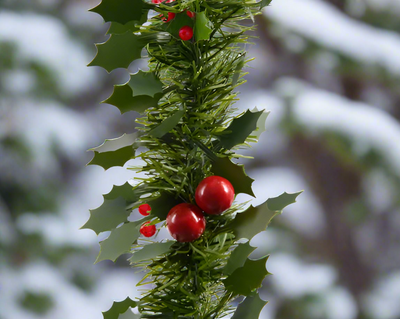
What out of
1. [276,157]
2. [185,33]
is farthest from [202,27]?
Result: [276,157]

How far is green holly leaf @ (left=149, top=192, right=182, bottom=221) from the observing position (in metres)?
0.31

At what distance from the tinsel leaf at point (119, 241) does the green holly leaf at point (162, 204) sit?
14 millimetres

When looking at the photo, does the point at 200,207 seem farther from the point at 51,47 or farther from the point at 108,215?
the point at 51,47

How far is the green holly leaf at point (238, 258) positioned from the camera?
280mm

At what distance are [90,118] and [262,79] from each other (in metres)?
0.37

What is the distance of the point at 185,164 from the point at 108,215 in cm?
8

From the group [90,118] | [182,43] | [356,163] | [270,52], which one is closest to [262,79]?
[270,52]

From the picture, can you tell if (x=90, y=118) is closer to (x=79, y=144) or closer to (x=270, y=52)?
(x=79, y=144)

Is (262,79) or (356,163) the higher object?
(262,79)

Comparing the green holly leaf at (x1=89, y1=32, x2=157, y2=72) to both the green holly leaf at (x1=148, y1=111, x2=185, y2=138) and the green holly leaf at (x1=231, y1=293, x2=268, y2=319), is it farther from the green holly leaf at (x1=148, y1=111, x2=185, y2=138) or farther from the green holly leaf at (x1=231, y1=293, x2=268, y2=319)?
the green holly leaf at (x1=231, y1=293, x2=268, y2=319)

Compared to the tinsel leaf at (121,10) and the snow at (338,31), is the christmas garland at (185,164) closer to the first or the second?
the tinsel leaf at (121,10)

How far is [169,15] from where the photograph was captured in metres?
0.31

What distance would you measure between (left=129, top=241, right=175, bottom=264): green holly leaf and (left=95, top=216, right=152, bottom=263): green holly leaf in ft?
0.07

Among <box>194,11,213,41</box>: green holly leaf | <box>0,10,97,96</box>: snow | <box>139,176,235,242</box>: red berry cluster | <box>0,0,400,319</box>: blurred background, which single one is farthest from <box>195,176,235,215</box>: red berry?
<box>0,10,97,96</box>: snow
